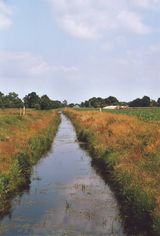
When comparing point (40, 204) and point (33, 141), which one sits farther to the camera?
point (33, 141)

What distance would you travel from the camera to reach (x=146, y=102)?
6934 inches

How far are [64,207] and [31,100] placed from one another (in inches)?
5784

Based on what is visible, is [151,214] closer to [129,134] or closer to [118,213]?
[118,213]

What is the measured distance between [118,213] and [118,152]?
25.3ft

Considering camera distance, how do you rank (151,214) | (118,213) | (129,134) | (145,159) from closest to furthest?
(151,214), (118,213), (145,159), (129,134)

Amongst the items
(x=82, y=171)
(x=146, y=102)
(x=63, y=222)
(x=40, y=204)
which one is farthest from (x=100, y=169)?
(x=146, y=102)

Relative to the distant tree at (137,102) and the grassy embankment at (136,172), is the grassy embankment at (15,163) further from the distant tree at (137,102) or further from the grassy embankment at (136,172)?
the distant tree at (137,102)

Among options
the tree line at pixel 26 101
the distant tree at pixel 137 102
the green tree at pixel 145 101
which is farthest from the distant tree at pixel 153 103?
the tree line at pixel 26 101

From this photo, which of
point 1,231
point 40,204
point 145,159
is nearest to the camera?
point 1,231

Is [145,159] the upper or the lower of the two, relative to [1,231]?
upper

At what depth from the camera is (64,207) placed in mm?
16641

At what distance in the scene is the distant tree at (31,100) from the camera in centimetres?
15925

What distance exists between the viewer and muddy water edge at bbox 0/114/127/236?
45.8 ft

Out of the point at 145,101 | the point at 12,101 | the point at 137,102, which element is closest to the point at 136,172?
the point at 12,101
